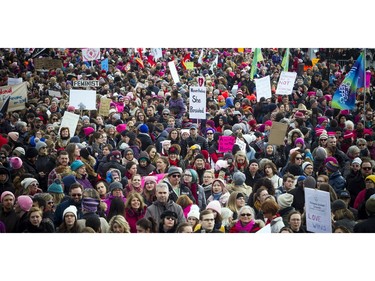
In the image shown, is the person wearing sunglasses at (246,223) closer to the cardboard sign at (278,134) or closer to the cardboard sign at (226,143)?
the cardboard sign at (226,143)

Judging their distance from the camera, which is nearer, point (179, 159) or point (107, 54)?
point (179, 159)

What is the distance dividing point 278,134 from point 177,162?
2.16 metres

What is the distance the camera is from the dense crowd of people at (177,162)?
9.17 m

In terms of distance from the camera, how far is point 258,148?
14.0 meters

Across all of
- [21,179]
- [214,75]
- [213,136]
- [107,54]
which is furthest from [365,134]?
[107,54]

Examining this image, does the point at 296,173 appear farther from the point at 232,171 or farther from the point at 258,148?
the point at 258,148

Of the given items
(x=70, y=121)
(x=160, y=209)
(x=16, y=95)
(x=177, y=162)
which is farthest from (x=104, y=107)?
(x=160, y=209)

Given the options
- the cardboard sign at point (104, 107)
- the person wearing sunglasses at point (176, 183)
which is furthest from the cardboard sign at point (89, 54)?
the person wearing sunglasses at point (176, 183)

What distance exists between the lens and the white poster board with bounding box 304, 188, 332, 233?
354 inches

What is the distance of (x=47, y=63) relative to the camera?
2378cm

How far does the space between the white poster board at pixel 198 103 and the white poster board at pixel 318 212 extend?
6.78 m

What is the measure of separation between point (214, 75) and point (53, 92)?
6.70 meters

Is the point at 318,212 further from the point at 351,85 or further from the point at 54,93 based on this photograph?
the point at 54,93

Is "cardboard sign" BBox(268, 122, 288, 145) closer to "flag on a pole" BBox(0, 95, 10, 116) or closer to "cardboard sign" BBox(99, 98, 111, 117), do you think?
"cardboard sign" BBox(99, 98, 111, 117)
